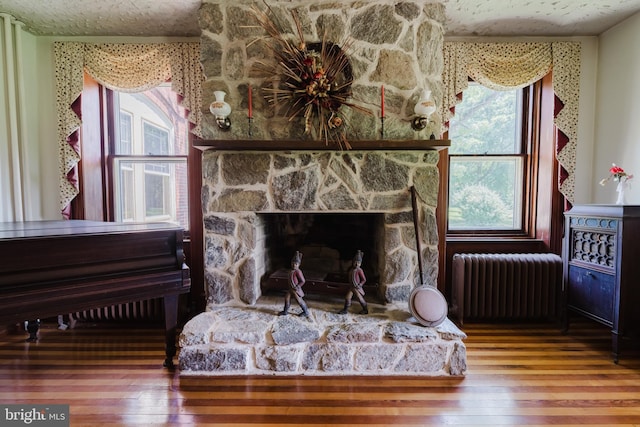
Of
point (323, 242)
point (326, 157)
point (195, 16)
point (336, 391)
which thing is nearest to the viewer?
point (336, 391)

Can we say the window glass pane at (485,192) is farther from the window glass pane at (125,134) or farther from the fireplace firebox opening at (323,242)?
the window glass pane at (125,134)

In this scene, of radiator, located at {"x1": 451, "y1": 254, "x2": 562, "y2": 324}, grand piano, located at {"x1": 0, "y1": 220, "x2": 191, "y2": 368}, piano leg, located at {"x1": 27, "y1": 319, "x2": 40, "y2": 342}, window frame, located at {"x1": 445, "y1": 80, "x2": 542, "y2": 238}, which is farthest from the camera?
window frame, located at {"x1": 445, "y1": 80, "x2": 542, "y2": 238}

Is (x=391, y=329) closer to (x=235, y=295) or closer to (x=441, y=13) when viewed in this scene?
(x=235, y=295)

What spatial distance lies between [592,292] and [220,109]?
2934mm

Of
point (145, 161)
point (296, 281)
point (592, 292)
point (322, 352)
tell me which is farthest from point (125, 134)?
point (592, 292)

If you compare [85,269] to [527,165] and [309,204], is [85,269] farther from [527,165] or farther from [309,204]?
[527,165]

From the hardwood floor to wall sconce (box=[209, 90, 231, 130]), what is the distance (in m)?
1.66

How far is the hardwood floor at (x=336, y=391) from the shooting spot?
146 centimetres

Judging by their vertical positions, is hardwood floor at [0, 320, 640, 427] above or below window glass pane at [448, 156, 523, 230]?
below

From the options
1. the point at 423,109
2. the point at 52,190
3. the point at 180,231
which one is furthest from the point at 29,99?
the point at 423,109

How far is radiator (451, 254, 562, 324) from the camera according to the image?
2.41 meters

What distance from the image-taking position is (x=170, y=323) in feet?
6.02

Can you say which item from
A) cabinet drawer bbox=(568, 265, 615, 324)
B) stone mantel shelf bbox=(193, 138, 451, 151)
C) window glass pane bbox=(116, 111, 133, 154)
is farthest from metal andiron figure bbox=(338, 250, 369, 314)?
window glass pane bbox=(116, 111, 133, 154)

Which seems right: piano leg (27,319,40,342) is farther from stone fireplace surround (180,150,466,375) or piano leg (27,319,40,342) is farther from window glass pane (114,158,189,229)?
stone fireplace surround (180,150,466,375)
